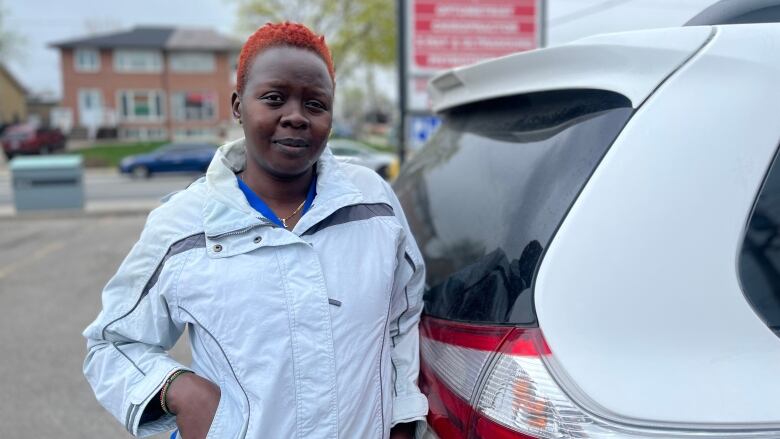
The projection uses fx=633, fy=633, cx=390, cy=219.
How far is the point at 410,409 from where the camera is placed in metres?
1.58

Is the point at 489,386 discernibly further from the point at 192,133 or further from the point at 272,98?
the point at 192,133

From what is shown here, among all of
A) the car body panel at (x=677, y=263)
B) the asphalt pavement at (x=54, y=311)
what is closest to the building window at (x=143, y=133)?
the asphalt pavement at (x=54, y=311)

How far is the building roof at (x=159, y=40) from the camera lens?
1890 inches

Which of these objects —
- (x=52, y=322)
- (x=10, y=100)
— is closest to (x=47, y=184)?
(x=52, y=322)

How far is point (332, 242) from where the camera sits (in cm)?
153

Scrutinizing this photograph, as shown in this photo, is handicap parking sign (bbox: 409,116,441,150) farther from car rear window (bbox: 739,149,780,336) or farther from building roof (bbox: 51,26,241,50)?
building roof (bbox: 51,26,241,50)

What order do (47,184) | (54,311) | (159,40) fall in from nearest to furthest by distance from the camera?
(54,311) < (47,184) < (159,40)

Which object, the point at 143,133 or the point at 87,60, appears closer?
the point at 87,60

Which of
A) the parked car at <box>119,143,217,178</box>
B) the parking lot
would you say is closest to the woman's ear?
the parking lot

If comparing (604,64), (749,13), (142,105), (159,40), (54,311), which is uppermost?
(159,40)

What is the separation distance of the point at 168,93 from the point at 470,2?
1801 inches

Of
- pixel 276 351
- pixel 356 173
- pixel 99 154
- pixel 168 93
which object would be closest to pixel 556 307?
pixel 276 351

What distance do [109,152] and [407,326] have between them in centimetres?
3909

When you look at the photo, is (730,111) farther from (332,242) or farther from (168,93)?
(168,93)
